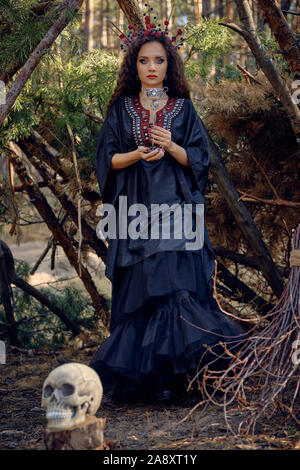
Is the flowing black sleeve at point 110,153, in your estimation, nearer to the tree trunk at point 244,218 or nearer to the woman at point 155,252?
the woman at point 155,252

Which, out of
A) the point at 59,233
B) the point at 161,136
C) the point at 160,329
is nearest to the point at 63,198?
the point at 59,233

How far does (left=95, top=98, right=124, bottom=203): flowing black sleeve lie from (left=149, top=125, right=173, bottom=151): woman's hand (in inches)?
12.1

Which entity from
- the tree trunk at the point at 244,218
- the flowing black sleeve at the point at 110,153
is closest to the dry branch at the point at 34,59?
the flowing black sleeve at the point at 110,153

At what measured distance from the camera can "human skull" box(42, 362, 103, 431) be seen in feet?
7.44

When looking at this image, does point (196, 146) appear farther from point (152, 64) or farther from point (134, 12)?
point (134, 12)

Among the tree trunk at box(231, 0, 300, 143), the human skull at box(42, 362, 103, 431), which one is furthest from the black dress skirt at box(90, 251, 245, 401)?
the tree trunk at box(231, 0, 300, 143)

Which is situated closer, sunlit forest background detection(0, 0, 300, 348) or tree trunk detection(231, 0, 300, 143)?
tree trunk detection(231, 0, 300, 143)

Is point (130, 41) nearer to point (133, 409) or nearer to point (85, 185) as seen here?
point (85, 185)

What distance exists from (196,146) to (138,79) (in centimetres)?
57

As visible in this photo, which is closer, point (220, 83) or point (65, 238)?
point (220, 83)

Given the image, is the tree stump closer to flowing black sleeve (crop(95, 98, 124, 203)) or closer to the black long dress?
the black long dress

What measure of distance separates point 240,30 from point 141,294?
1659 mm
